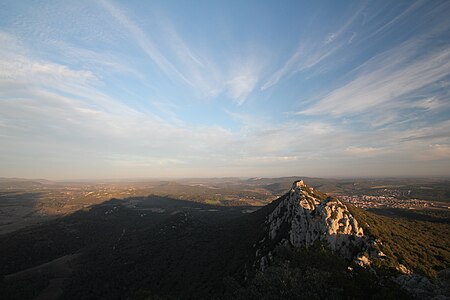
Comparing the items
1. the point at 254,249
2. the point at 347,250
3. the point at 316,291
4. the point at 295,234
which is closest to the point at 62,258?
the point at 254,249

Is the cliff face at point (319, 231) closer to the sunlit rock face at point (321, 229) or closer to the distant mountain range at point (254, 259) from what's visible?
the sunlit rock face at point (321, 229)

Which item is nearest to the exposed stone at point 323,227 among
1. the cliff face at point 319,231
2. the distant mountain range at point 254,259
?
the cliff face at point 319,231

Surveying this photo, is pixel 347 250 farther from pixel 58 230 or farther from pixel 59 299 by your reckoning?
pixel 58 230

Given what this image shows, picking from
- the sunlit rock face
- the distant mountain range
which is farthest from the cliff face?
the distant mountain range

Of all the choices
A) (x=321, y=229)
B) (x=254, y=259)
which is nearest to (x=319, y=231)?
(x=321, y=229)

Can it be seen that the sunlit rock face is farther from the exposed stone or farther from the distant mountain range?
the distant mountain range

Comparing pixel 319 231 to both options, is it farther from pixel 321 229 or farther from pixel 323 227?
pixel 323 227
